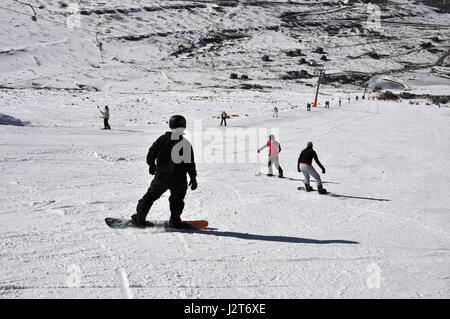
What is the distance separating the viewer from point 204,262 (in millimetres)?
3881

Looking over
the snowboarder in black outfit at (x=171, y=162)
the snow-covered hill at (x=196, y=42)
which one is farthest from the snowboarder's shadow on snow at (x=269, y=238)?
the snow-covered hill at (x=196, y=42)

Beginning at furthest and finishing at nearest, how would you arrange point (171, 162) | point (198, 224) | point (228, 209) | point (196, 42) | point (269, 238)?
point (196, 42)
point (228, 209)
point (198, 224)
point (269, 238)
point (171, 162)

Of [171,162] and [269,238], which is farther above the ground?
[171,162]

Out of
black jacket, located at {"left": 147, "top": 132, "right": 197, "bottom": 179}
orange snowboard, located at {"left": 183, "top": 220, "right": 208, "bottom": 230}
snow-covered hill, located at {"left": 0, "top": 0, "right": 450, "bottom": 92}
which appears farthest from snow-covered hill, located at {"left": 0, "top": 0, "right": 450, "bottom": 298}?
snow-covered hill, located at {"left": 0, "top": 0, "right": 450, "bottom": 92}

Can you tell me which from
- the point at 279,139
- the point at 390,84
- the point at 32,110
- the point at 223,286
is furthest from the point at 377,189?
the point at 390,84

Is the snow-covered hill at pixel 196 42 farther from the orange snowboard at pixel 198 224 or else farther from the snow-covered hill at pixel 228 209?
the orange snowboard at pixel 198 224

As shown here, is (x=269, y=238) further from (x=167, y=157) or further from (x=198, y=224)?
(x=167, y=157)

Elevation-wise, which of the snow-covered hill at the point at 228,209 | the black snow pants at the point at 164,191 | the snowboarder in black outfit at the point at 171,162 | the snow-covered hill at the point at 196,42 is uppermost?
the snow-covered hill at the point at 196,42

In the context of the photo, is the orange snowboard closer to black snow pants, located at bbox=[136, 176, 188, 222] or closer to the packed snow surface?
the packed snow surface

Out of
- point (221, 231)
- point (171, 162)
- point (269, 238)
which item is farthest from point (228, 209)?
point (171, 162)

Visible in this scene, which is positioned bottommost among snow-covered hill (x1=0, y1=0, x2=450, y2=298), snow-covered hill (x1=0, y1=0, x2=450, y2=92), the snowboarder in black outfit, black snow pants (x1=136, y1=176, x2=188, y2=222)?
snow-covered hill (x1=0, y1=0, x2=450, y2=298)

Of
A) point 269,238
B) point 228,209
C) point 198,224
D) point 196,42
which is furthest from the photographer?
point 196,42

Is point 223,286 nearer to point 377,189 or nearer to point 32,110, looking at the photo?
point 377,189

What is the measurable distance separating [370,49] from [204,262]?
9809cm
